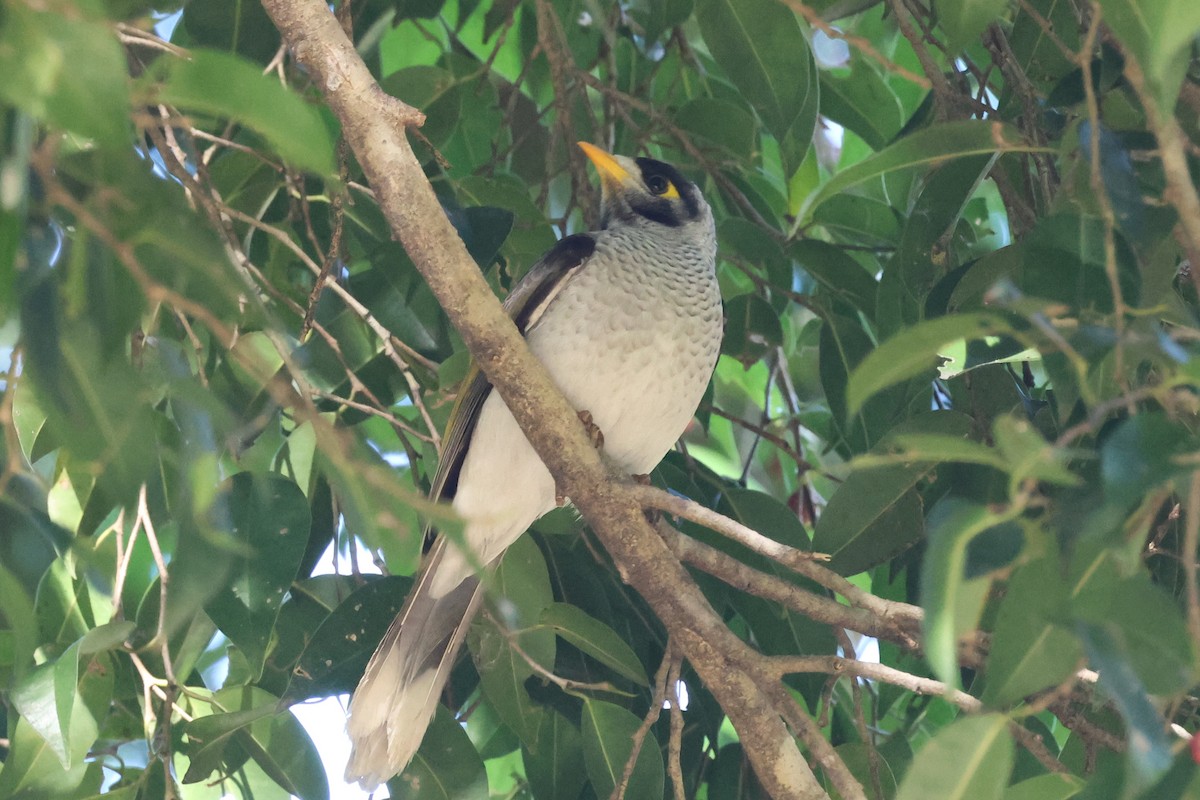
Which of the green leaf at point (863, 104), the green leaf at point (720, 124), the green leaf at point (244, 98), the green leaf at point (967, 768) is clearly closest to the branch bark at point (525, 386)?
the green leaf at point (967, 768)

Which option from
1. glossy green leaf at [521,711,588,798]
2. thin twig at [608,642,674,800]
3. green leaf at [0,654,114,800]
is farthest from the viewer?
glossy green leaf at [521,711,588,798]

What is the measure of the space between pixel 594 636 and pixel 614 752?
0.64ft

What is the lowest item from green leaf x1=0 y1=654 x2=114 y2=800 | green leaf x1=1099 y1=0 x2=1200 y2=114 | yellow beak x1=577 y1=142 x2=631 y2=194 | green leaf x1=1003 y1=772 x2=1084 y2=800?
green leaf x1=0 y1=654 x2=114 y2=800

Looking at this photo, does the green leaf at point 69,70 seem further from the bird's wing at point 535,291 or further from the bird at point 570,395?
the bird's wing at point 535,291

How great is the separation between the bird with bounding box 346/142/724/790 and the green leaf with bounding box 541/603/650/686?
289 mm

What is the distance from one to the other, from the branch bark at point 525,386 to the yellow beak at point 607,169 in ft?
3.69

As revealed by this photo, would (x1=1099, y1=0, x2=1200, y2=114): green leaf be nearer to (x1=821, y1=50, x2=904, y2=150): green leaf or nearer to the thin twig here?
the thin twig

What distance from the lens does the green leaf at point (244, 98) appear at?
93 centimetres

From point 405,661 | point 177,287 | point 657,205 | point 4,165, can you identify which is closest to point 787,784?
point 405,661

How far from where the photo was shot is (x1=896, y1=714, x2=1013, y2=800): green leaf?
3.90 feet

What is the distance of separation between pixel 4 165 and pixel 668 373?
186 centimetres

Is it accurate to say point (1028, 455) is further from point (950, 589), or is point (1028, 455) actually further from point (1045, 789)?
point (1045, 789)

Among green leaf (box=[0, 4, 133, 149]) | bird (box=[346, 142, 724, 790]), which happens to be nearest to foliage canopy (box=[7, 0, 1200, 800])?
green leaf (box=[0, 4, 133, 149])

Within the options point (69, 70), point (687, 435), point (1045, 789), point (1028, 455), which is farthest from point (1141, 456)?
point (687, 435)
